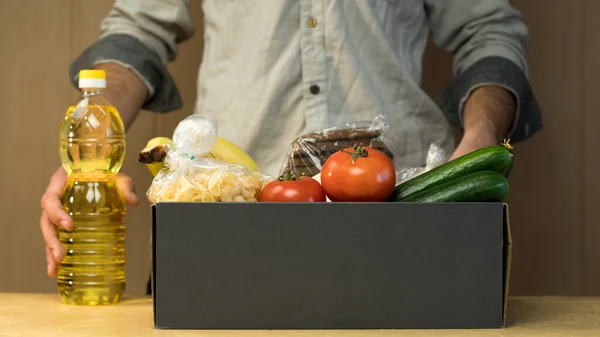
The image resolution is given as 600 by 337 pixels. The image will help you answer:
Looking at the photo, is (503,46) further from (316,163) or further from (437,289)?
(437,289)

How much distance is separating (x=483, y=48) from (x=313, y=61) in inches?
13.7

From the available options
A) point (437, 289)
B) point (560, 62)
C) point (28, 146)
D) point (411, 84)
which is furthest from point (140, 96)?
point (560, 62)

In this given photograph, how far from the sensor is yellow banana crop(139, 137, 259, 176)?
A: 100 centimetres

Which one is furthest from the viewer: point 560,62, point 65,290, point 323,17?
point 560,62

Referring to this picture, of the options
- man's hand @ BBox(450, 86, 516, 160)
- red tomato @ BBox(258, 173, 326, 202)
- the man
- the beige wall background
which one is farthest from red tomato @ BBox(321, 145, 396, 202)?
the beige wall background

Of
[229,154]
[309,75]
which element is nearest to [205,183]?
[229,154]

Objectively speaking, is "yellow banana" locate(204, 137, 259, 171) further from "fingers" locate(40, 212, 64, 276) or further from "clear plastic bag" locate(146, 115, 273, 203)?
"fingers" locate(40, 212, 64, 276)

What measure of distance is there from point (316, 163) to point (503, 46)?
654 millimetres

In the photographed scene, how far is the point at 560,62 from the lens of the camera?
6.59 feet

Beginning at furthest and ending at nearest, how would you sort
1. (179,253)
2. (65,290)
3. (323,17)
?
(323,17) → (65,290) → (179,253)

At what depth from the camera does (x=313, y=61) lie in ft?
4.99

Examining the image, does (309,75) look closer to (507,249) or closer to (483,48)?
(483,48)

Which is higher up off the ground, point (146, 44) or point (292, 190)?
point (146, 44)

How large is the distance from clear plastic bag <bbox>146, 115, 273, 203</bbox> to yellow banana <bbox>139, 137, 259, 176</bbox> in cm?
2
